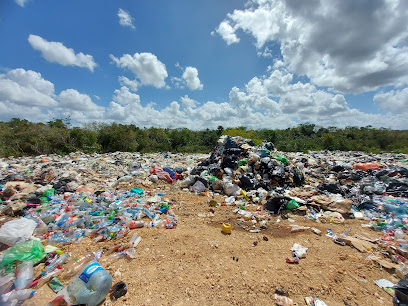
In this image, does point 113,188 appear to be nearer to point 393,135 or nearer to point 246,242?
point 246,242

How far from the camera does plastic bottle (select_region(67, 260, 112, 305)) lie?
162 cm

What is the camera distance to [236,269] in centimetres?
205

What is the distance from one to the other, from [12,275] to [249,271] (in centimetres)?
258

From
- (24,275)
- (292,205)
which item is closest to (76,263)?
(24,275)

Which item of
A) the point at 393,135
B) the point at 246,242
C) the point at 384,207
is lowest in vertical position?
the point at 246,242

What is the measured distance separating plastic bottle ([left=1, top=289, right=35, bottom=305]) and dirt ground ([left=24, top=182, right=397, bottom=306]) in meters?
0.06

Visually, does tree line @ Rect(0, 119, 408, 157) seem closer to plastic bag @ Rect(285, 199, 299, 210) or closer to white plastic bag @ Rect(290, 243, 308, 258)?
plastic bag @ Rect(285, 199, 299, 210)

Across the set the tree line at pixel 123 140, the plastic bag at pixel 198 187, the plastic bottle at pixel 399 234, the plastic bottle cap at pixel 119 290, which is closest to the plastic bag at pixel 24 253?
the plastic bottle cap at pixel 119 290

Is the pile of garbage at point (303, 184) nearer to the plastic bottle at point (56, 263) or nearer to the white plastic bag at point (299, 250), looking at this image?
the white plastic bag at point (299, 250)

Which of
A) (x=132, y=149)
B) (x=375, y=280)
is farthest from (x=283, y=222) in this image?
(x=132, y=149)

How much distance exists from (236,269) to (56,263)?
2164 mm

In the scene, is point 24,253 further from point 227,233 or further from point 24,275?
point 227,233

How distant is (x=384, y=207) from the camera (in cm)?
352

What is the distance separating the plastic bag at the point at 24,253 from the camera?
188 cm
